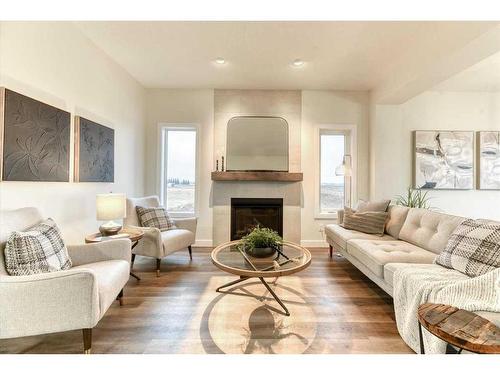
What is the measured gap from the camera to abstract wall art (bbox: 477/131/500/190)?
3.97 m

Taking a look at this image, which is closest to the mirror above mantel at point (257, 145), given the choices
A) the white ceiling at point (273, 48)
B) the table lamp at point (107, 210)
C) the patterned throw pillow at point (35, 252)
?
the white ceiling at point (273, 48)

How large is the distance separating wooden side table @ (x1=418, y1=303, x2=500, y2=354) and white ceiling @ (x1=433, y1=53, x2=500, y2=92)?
3.39 meters

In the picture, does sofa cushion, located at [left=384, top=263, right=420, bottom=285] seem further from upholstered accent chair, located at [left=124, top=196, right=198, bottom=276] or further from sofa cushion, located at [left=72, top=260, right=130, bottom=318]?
upholstered accent chair, located at [left=124, top=196, right=198, bottom=276]

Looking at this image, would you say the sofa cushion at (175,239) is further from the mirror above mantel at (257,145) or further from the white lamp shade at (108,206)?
the mirror above mantel at (257,145)

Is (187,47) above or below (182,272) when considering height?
above

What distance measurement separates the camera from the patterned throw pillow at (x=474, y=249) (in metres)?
1.58

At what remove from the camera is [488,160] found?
3975 millimetres

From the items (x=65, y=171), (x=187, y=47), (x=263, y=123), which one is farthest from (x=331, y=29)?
(x=65, y=171)

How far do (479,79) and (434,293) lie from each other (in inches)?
152

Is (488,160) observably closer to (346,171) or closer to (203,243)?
(346,171)

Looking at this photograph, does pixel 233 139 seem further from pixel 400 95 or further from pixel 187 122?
pixel 400 95

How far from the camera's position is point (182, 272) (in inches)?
114
